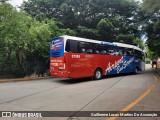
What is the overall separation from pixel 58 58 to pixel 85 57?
2.06 m

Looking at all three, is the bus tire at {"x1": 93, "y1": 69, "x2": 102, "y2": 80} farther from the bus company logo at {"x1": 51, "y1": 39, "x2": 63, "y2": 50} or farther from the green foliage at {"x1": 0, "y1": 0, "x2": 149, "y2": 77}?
the green foliage at {"x1": 0, "y1": 0, "x2": 149, "y2": 77}


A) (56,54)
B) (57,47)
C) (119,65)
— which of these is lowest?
(119,65)

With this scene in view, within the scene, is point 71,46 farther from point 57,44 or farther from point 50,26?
point 50,26

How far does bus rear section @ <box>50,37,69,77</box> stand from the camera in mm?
13180

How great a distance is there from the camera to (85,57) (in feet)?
47.5

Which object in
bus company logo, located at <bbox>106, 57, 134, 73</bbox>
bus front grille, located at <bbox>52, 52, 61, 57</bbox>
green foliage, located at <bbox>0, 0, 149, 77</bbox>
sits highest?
green foliage, located at <bbox>0, 0, 149, 77</bbox>

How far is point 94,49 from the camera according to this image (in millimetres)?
15320

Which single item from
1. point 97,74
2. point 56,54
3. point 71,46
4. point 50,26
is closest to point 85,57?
point 71,46

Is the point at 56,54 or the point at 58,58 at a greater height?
the point at 56,54

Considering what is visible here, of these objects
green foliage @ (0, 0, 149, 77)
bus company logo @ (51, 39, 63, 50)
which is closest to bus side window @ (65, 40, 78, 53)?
bus company logo @ (51, 39, 63, 50)

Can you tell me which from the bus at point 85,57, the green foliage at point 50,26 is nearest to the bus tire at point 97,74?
the bus at point 85,57

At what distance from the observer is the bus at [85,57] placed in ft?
43.5

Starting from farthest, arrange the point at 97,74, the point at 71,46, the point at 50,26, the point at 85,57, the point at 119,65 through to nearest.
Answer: the point at 50,26 < the point at 119,65 < the point at 97,74 < the point at 85,57 < the point at 71,46

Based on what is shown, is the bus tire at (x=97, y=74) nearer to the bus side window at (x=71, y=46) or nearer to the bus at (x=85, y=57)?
the bus at (x=85, y=57)
